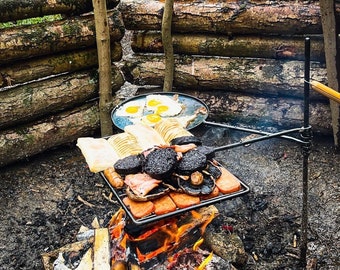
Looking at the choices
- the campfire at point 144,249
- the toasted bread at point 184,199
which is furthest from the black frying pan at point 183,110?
the toasted bread at point 184,199

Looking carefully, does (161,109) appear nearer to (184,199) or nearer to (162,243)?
(162,243)

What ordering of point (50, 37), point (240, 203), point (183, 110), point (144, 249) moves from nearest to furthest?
point (144, 249), point (183, 110), point (240, 203), point (50, 37)

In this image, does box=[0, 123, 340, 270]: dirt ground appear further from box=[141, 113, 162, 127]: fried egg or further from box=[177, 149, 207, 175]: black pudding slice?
box=[177, 149, 207, 175]: black pudding slice

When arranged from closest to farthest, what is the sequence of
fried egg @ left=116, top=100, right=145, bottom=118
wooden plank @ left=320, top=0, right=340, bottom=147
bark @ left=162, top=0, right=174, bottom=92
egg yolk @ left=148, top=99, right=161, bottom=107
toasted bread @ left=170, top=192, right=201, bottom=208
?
toasted bread @ left=170, top=192, right=201, bottom=208 < fried egg @ left=116, top=100, right=145, bottom=118 < egg yolk @ left=148, top=99, right=161, bottom=107 < wooden plank @ left=320, top=0, right=340, bottom=147 < bark @ left=162, top=0, right=174, bottom=92

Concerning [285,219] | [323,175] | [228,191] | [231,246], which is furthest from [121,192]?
[323,175]

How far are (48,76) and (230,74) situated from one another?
277cm

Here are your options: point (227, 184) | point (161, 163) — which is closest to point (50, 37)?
point (161, 163)

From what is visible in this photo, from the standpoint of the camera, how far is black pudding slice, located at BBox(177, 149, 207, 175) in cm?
333

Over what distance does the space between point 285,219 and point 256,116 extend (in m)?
2.20

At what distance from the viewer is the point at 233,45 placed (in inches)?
268

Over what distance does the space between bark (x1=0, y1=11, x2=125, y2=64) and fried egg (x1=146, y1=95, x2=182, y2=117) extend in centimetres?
227

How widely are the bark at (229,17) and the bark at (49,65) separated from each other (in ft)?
2.16

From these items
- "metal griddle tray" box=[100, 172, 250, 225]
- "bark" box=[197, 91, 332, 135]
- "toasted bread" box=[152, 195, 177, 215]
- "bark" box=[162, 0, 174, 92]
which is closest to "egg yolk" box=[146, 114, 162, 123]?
"metal griddle tray" box=[100, 172, 250, 225]

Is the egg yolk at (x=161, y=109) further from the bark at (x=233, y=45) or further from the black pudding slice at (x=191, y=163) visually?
the bark at (x=233, y=45)
